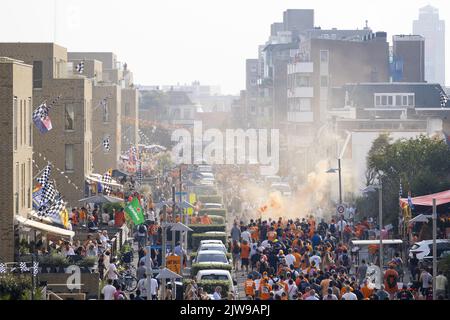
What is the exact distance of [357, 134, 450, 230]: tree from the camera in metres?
49.1

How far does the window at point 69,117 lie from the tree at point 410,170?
577 inches

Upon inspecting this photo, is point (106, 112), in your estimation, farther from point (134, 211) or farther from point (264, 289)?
point (264, 289)

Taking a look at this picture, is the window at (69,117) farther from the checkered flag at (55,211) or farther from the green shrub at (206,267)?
the green shrub at (206,267)

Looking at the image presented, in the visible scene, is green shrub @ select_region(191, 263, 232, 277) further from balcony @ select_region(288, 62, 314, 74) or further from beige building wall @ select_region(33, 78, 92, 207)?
balcony @ select_region(288, 62, 314, 74)

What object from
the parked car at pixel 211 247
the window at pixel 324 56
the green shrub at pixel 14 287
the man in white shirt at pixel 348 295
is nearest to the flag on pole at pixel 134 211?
the parked car at pixel 211 247

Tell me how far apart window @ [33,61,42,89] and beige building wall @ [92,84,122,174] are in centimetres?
1774

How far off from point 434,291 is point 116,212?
23707 mm

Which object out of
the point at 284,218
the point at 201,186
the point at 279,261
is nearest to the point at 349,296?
the point at 279,261

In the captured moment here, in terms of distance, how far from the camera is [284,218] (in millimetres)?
63781

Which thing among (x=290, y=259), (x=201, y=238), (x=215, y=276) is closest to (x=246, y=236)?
(x=201, y=238)

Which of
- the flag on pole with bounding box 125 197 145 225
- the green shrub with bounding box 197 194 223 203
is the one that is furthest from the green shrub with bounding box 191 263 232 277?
the green shrub with bounding box 197 194 223 203

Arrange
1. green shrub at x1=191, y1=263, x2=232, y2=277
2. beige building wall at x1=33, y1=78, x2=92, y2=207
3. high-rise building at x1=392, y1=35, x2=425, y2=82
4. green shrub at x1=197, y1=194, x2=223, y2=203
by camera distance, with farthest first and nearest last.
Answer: high-rise building at x1=392, y1=35, x2=425, y2=82 < green shrub at x1=197, y1=194, x2=223, y2=203 < beige building wall at x1=33, y1=78, x2=92, y2=207 < green shrub at x1=191, y1=263, x2=232, y2=277

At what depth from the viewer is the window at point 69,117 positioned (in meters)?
63.1

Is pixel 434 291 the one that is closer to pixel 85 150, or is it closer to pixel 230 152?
pixel 85 150
